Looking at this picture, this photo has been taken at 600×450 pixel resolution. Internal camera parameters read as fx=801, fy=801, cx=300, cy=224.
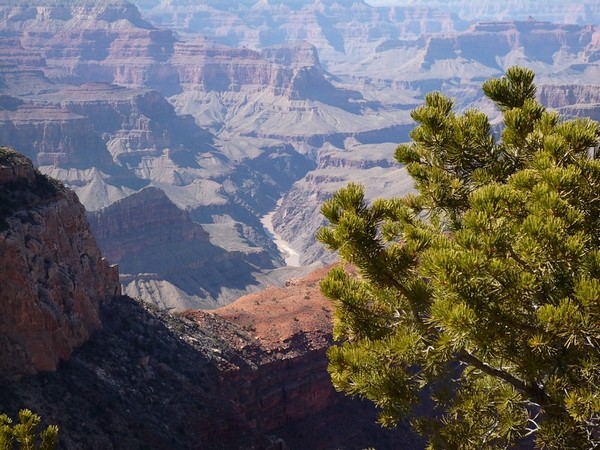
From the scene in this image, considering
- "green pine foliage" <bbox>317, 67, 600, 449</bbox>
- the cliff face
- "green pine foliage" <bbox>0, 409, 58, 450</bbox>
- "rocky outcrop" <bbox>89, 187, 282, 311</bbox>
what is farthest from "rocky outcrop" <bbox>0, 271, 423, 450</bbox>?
"rocky outcrop" <bbox>89, 187, 282, 311</bbox>

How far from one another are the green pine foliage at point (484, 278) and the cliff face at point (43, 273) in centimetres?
1635

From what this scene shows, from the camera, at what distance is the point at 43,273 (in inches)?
1193

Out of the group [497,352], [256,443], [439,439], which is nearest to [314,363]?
[256,443]

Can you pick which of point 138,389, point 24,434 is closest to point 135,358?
point 138,389

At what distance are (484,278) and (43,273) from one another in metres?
22.2

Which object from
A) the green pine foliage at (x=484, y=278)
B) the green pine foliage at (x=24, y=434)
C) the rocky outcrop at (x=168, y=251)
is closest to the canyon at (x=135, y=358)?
the green pine foliage at (x=24, y=434)

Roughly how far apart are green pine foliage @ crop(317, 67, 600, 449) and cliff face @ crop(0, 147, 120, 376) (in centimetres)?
1635

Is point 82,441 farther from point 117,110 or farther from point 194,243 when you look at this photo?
point 117,110

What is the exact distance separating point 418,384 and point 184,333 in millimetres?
22414

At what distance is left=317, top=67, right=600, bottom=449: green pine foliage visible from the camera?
11.8 metres

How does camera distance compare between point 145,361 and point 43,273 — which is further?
point 145,361

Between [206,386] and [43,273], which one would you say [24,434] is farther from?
[206,386]

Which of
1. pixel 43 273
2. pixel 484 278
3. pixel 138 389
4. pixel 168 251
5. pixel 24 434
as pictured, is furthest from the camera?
pixel 168 251

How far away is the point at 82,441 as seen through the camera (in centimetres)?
2658
